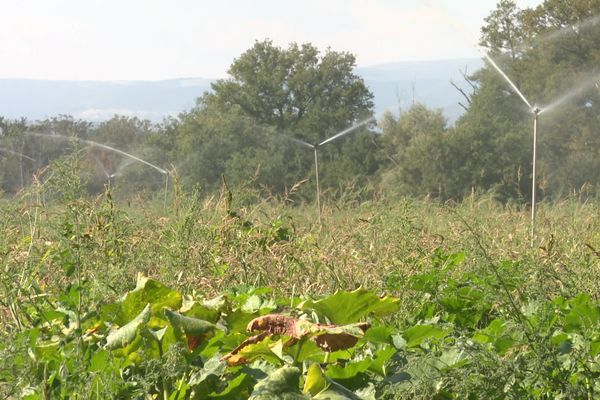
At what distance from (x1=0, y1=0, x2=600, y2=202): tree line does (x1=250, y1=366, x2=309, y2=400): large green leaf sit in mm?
22221

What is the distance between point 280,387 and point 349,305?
49cm

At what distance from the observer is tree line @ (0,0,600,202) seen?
29.1 meters

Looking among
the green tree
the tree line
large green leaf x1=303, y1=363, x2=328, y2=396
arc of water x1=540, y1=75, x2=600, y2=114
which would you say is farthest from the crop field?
the green tree

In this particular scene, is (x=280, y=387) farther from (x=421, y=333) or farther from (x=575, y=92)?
(x=575, y=92)

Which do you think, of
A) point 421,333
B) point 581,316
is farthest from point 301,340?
point 581,316

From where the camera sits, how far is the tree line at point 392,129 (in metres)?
29.1

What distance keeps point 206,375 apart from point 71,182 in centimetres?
100

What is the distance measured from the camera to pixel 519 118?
32500 mm

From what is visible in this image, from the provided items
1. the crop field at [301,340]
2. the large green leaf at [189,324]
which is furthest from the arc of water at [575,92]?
the large green leaf at [189,324]

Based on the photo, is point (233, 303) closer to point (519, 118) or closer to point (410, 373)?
point (410, 373)

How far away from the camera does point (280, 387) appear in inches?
81.9

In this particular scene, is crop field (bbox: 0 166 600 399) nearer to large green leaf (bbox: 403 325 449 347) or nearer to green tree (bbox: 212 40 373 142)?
large green leaf (bbox: 403 325 449 347)

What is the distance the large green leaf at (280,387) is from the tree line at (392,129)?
72.9 ft

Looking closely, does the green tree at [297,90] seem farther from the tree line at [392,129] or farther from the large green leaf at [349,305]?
the large green leaf at [349,305]
